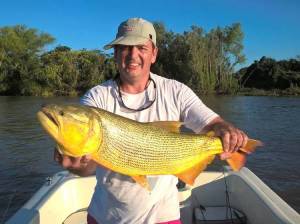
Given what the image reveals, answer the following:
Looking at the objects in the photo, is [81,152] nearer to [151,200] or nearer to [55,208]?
[151,200]

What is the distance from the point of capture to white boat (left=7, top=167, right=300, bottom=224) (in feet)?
14.7

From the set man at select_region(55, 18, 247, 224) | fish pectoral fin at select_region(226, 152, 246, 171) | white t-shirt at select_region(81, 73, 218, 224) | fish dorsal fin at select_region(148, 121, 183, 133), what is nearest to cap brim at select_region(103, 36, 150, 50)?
man at select_region(55, 18, 247, 224)

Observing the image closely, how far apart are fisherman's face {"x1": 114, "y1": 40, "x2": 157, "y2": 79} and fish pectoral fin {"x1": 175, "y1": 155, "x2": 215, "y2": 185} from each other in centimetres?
73

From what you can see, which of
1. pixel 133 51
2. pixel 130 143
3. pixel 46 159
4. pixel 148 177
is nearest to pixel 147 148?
pixel 130 143

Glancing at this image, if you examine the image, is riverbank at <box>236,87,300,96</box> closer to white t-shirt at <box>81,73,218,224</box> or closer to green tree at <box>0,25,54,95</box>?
green tree at <box>0,25,54,95</box>

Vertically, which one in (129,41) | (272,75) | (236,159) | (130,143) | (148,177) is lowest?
(148,177)

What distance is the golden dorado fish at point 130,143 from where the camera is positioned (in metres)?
2.30

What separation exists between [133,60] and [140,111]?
14.0 inches

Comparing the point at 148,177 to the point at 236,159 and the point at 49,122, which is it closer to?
the point at 236,159

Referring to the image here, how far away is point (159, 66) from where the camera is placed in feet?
172

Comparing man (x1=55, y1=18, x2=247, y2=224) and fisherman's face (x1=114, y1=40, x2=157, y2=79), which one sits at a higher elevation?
fisherman's face (x1=114, y1=40, x2=157, y2=79)

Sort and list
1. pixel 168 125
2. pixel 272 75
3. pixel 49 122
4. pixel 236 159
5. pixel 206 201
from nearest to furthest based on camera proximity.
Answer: pixel 49 122
pixel 168 125
pixel 236 159
pixel 206 201
pixel 272 75

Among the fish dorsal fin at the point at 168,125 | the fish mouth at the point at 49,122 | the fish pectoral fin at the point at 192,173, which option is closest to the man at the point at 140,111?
the fish pectoral fin at the point at 192,173

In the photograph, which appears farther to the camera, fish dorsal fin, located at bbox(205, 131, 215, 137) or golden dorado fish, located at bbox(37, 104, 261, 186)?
fish dorsal fin, located at bbox(205, 131, 215, 137)
